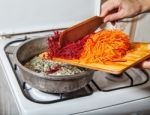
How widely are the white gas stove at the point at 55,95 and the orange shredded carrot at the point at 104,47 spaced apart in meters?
0.12

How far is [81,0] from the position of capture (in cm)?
111

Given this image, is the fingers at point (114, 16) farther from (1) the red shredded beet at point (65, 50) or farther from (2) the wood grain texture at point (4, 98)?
(2) the wood grain texture at point (4, 98)

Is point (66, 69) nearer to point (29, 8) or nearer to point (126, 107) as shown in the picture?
point (126, 107)

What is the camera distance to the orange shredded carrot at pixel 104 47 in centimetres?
79

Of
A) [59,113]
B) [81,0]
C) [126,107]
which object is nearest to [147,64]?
[126,107]

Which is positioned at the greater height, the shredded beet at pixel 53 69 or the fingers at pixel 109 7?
the fingers at pixel 109 7

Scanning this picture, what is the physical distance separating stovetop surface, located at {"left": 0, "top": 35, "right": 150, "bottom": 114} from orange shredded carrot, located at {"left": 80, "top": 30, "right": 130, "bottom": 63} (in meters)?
0.12

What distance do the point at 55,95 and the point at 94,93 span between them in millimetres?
113

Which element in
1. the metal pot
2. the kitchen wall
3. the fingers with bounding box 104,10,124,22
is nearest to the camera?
the metal pot

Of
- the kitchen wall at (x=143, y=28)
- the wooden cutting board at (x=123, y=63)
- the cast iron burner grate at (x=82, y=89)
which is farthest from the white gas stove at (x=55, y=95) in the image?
the kitchen wall at (x=143, y=28)

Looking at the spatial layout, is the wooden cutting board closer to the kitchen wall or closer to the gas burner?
the gas burner

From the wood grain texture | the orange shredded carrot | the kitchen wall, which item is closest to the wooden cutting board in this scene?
the orange shredded carrot

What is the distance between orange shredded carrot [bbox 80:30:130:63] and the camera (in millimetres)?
789

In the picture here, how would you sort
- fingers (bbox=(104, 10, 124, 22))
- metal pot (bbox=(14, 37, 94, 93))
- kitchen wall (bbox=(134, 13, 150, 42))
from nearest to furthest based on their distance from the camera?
metal pot (bbox=(14, 37, 94, 93))
fingers (bbox=(104, 10, 124, 22))
kitchen wall (bbox=(134, 13, 150, 42))
